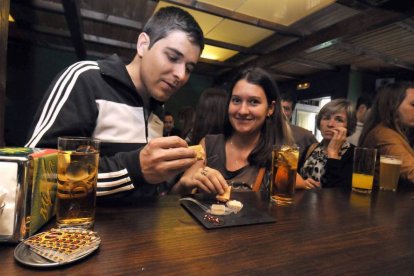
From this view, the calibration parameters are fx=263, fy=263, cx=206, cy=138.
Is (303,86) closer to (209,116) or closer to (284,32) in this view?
(284,32)

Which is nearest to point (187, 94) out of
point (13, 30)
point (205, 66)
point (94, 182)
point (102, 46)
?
point (205, 66)

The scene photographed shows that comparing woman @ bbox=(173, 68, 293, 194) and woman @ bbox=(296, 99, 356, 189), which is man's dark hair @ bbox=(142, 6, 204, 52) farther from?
woman @ bbox=(296, 99, 356, 189)

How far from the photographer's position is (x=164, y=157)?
2.46 ft

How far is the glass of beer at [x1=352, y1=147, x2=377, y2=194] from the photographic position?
127 centimetres

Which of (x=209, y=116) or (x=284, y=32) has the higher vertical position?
(x=284, y=32)

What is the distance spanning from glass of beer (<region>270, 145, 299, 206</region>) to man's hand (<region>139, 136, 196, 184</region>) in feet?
1.32

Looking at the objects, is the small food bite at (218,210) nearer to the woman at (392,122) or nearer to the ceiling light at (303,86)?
the woman at (392,122)

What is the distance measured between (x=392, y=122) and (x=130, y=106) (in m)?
1.91

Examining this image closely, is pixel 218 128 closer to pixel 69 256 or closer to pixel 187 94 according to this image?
pixel 69 256

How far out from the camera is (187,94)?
806 centimetres

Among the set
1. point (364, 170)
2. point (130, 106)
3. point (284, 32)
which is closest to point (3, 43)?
point (130, 106)

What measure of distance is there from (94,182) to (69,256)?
21cm

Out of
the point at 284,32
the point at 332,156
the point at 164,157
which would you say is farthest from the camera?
the point at 284,32

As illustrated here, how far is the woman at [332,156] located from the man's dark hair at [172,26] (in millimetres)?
872
